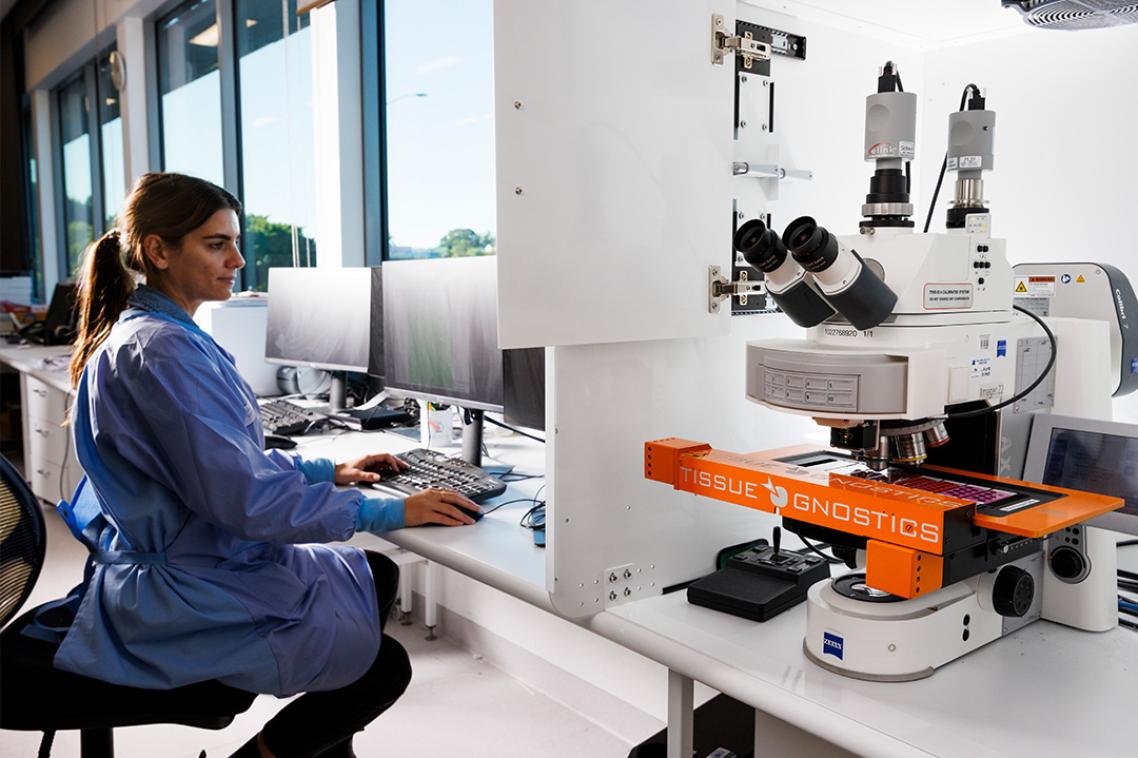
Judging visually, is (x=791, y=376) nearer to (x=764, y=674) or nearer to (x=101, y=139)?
(x=764, y=674)

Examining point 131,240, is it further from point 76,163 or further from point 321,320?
point 76,163

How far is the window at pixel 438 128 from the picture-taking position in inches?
119

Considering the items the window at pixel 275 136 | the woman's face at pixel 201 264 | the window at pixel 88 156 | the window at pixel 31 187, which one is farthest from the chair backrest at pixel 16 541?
the window at pixel 31 187

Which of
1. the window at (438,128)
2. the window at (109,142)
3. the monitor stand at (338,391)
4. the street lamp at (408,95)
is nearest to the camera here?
the monitor stand at (338,391)

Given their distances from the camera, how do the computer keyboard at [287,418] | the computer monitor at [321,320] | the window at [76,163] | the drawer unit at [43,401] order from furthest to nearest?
the window at [76,163] < the drawer unit at [43,401] < the computer monitor at [321,320] < the computer keyboard at [287,418]

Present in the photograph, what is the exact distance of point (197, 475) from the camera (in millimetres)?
1306

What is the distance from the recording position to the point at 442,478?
5.86ft

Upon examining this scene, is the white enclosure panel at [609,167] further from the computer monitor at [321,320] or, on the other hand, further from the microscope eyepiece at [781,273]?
the computer monitor at [321,320]

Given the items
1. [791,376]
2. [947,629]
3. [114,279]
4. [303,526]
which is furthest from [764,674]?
[114,279]

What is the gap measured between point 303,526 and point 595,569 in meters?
0.50

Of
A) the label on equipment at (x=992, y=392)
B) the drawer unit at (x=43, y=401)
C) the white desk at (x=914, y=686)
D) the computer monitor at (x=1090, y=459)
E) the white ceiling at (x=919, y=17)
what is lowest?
the drawer unit at (x=43, y=401)

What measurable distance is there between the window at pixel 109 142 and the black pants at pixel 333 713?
5.76 meters

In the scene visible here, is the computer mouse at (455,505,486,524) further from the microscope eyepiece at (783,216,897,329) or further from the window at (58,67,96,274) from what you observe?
the window at (58,67,96,274)

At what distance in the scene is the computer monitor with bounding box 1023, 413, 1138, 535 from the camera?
107 centimetres
